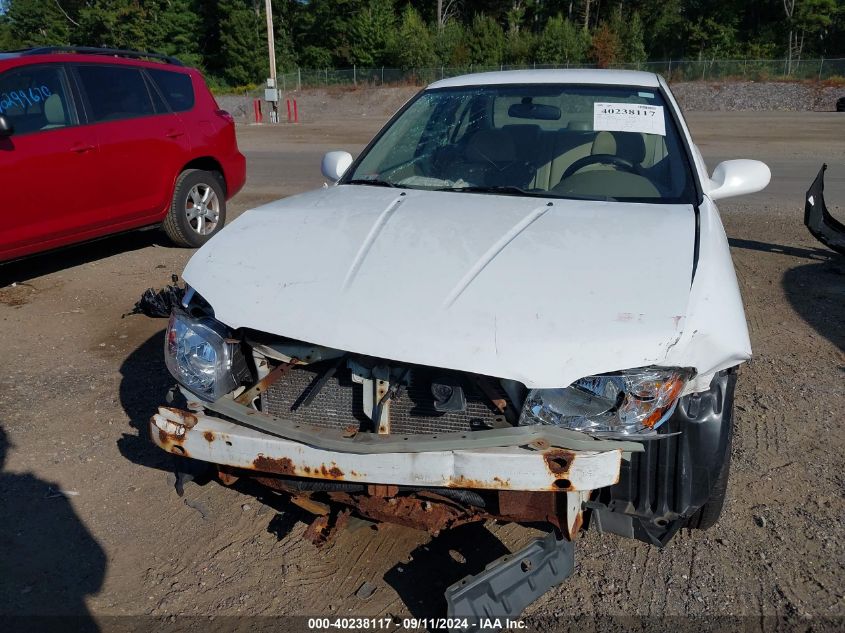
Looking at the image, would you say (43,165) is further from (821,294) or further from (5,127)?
(821,294)

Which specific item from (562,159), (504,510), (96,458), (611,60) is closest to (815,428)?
(562,159)

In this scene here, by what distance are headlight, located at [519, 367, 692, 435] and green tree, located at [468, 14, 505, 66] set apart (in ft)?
175

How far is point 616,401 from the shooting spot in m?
2.38

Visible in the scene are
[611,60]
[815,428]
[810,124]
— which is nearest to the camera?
[815,428]

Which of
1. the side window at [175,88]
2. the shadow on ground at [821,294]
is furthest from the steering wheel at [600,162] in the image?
the side window at [175,88]

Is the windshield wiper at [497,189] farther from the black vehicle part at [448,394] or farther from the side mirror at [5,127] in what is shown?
the side mirror at [5,127]

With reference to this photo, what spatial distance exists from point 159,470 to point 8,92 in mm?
3838

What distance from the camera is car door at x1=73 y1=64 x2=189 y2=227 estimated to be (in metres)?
6.49

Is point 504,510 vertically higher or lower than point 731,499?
higher

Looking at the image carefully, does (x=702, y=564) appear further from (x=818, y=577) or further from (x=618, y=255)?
(x=618, y=255)

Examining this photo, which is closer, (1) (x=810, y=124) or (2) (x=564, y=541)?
(2) (x=564, y=541)

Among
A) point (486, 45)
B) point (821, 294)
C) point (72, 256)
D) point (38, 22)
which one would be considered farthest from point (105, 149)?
point (38, 22)

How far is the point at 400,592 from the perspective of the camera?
2.84 meters

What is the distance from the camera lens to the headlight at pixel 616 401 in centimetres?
236
